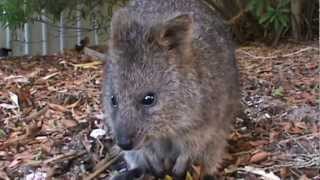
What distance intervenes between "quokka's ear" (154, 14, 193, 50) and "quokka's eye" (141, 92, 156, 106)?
0.24 metres

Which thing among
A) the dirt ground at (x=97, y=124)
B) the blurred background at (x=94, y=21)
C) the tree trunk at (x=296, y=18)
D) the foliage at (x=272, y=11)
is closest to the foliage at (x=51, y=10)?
the blurred background at (x=94, y=21)

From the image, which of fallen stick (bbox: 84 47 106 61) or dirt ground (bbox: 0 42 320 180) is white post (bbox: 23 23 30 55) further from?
dirt ground (bbox: 0 42 320 180)

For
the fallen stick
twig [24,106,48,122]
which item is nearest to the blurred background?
the fallen stick

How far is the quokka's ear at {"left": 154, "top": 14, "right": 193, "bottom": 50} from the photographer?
3221 mm

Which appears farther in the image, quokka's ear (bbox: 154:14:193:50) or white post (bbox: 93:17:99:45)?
white post (bbox: 93:17:99:45)

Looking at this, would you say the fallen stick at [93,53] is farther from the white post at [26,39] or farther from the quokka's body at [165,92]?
the quokka's body at [165,92]

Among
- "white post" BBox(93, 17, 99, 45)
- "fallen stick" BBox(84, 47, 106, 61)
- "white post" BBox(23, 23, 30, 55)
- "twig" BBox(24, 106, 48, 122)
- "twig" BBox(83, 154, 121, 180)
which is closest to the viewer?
"twig" BBox(83, 154, 121, 180)

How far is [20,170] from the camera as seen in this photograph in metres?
3.70

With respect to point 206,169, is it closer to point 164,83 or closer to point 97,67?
point 164,83

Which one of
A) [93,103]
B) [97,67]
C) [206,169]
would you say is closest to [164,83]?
[206,169]

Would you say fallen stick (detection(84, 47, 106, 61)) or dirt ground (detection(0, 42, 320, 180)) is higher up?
fallen stick (detection(84, 47, 106, 61))

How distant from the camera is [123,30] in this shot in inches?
128

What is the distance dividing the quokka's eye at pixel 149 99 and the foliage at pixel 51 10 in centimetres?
285

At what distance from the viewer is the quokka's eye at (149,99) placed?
3.19 m
